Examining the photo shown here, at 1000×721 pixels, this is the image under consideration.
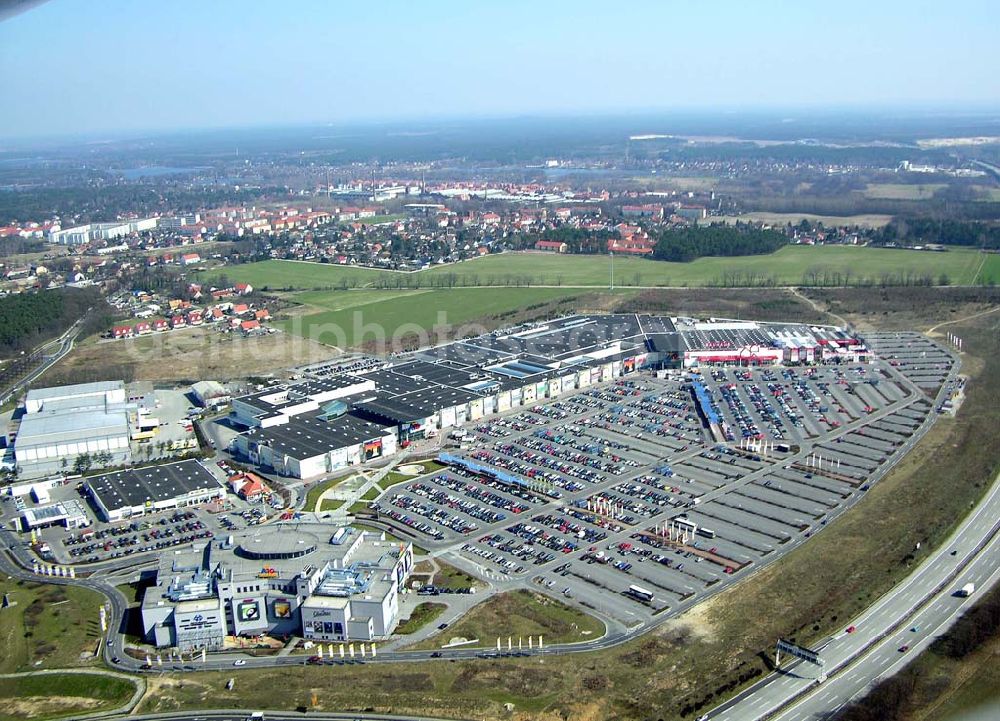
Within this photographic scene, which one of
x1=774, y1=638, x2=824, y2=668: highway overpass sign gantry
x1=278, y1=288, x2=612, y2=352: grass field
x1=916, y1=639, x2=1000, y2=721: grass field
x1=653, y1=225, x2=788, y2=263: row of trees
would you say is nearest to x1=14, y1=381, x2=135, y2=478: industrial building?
x1=278, y1=288, x2=612, y2=352: grass field

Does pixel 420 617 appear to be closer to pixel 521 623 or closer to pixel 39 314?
pixel 521 623

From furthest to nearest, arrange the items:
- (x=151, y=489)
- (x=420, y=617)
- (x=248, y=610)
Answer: (x=151, y=489) < (x=420, y=617) < (x=248, y=610)

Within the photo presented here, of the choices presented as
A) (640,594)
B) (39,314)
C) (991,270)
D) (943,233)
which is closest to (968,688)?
(640,594)

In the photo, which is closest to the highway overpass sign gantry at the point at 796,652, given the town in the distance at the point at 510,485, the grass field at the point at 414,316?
the town in the distance at the point at 510,485

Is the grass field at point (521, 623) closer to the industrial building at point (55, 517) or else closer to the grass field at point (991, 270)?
the industrial building at point (55, 517)

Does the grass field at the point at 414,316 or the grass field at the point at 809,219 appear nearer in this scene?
the grass field at the point at 414,316
